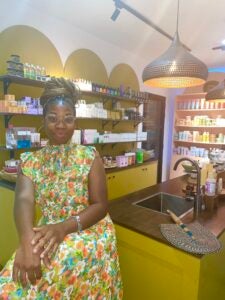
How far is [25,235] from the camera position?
2.84ft

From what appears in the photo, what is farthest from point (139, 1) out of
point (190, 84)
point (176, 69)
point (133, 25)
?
point (176, 69)

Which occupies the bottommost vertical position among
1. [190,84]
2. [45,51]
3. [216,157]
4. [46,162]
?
[216,157]

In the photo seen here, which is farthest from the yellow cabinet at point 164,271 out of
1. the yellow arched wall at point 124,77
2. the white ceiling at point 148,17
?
the yellow arched wall at point 124,77

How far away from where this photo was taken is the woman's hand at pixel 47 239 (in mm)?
825

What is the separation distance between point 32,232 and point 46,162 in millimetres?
318

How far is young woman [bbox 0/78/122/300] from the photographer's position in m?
0.83

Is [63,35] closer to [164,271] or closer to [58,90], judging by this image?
Answer: [58,90]

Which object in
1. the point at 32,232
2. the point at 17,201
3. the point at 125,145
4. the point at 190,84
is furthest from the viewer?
the point at 125,145

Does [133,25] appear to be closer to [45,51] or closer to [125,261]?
[45,51]

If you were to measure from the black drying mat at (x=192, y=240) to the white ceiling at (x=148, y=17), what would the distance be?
219 cm

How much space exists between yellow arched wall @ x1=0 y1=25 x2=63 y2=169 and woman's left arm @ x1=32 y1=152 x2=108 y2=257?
1801 mm

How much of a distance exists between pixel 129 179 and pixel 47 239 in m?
2.75

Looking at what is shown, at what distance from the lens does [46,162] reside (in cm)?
106

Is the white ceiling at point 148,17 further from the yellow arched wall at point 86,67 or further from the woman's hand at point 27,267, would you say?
the woman's hand at point 27,267
